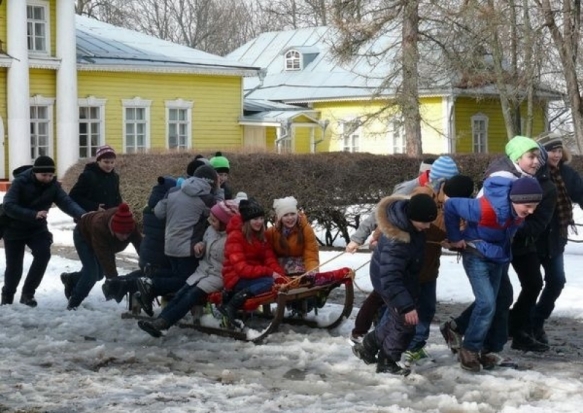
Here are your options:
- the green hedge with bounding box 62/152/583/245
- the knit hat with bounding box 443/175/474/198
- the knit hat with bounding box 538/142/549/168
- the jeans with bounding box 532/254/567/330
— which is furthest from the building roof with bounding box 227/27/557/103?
the knit hat with bounding box 443/175/474/198

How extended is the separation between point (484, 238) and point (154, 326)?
10.00 feet

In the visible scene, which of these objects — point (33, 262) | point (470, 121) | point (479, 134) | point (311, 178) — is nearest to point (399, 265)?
point (33, 262)

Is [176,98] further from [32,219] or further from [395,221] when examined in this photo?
[395,221]

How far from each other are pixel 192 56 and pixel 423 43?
990 centimetres

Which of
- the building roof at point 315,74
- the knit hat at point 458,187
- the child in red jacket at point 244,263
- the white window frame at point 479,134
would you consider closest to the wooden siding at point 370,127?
the building roof at point 315,74

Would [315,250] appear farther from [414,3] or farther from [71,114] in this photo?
[71,114]

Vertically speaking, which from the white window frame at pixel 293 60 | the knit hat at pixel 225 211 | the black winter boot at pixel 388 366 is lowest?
the black winter boot at pixel 388 366

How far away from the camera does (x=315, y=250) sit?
1006cm

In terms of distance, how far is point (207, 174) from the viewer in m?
10.5

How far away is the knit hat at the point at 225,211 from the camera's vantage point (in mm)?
9867

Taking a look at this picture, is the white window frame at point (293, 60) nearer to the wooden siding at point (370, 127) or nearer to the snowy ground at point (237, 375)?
→ the wooden siding at point (370, 127)

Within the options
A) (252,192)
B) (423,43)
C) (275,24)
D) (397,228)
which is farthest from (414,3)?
(275,24)

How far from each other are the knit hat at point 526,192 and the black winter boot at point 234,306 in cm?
274

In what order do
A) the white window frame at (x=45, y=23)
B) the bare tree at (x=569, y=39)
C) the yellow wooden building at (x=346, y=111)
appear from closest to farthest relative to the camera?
the bare tree at (x=569, y=39), the white window frame at (x=45, y=23), the yellow wooden building at (x=346, y=111)
